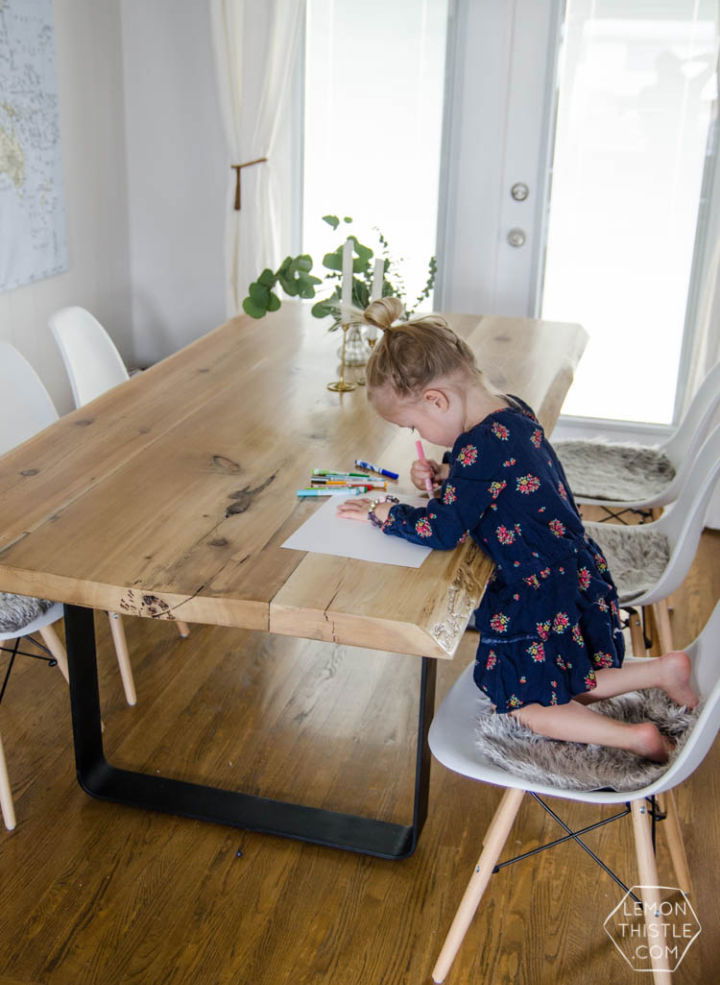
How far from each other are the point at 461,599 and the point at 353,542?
0.78ft

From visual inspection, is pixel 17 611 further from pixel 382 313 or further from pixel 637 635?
pixel 637 635

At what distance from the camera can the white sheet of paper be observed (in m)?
1.81

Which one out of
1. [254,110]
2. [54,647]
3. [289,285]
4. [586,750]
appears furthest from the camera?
[254,110]

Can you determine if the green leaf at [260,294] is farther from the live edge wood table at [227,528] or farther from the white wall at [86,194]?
the white wall at [86,194]

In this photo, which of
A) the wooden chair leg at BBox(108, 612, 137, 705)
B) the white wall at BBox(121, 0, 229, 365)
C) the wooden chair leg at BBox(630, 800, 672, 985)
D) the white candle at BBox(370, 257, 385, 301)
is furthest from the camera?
the white wall at BBox(121, 0, 229, 365)

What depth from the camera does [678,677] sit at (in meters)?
1.87

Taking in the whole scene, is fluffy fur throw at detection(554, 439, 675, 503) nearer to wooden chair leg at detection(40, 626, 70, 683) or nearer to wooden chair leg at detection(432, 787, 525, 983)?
wooden chair leg at detection(432, 787, 525, 983)

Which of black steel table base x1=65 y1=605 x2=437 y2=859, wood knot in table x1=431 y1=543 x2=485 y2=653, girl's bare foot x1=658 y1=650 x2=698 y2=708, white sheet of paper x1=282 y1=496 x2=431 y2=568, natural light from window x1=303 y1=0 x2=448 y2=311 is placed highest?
natural light from window x1=303 y1=0 x2=448 y2=311

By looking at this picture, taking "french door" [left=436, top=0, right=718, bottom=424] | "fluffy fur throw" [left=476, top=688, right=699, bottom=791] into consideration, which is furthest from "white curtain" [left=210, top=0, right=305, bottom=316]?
"fluffy fur throw" [left=476, top=688, right=699, bottom=791]

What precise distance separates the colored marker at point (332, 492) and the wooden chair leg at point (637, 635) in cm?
114

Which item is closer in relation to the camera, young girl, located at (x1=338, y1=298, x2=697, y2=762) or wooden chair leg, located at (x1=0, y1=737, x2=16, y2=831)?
young girl, located at (x1=338, y1=298, x2=697, y2=762)

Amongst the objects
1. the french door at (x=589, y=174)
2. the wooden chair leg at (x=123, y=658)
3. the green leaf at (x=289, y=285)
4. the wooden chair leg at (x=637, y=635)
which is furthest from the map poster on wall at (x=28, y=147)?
the wooden chair leg at (x=637, y=635)

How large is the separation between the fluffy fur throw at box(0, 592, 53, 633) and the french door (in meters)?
2.33

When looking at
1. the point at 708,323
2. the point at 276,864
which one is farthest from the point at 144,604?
the point at 708,323
